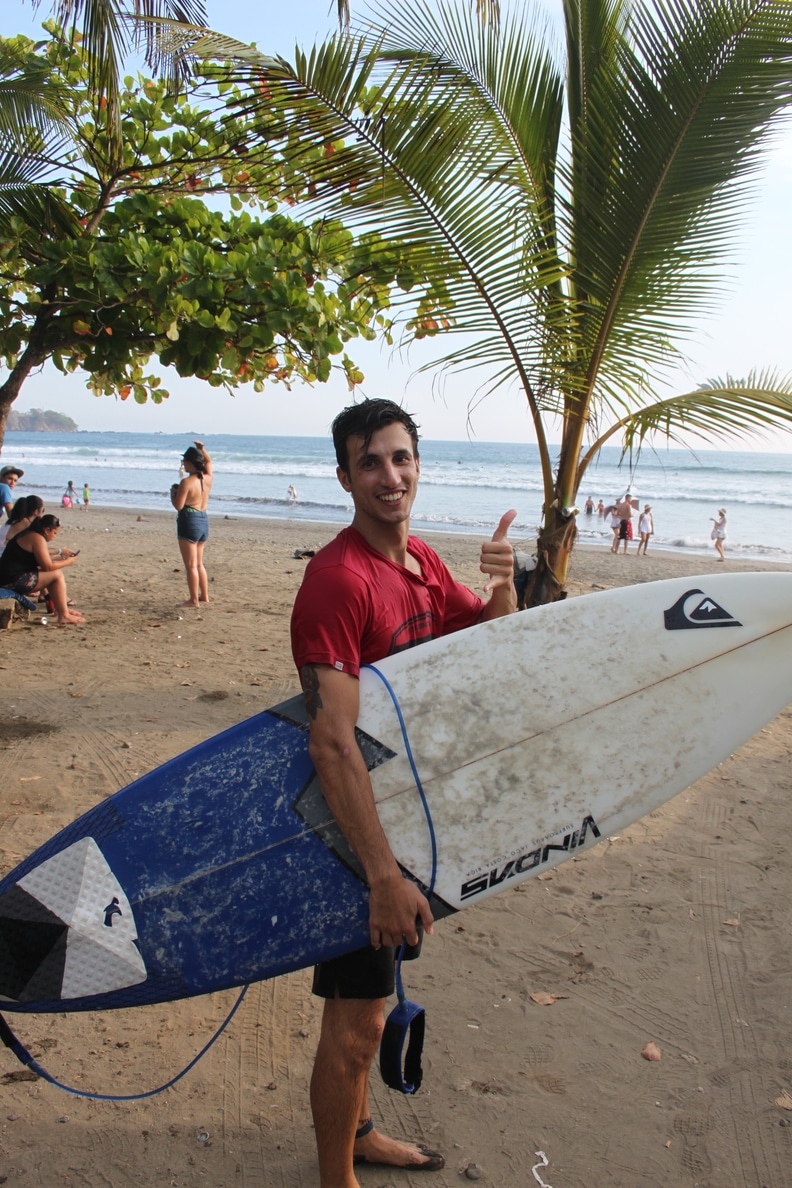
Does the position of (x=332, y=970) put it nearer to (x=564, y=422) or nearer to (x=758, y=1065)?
(x=758, y=1065)

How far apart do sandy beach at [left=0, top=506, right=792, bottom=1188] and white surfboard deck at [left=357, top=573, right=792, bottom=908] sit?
0.65m

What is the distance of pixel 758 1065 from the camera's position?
8.05 ft

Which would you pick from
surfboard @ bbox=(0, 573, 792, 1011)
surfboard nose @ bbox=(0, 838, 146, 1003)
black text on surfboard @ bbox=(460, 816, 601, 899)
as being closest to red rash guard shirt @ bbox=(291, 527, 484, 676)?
surfboard @ bbox=(0, 573, 792, 1011)

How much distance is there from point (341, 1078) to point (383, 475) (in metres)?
1.32

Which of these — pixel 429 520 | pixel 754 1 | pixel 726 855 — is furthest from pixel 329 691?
pixel 429 520

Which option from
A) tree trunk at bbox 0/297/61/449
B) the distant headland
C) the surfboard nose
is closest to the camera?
the surfboard nose

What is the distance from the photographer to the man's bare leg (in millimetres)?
1834

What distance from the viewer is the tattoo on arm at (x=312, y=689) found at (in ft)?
5.81

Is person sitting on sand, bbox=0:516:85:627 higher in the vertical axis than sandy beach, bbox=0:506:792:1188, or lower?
higher

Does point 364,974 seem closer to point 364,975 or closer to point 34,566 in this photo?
point 364,975

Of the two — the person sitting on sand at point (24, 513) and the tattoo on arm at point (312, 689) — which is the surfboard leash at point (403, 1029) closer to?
the tattoo on arm at point (312, 689)

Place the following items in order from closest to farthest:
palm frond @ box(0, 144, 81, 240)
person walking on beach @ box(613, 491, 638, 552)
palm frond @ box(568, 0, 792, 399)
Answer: palm frond @ box(568, 0, 792, 399) → palm frond @ box(0, 144, 81, 240) → person walking on beach @ box(613, 491, 638, 552)

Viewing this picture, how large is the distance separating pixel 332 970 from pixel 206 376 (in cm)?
402

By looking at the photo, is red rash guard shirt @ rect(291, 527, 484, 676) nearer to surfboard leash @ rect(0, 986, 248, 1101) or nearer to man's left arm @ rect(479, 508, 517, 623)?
man's left arm @ rect(479, 508, 517, 623)
